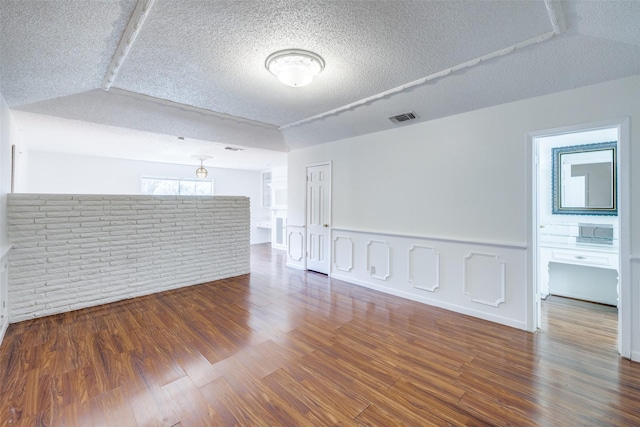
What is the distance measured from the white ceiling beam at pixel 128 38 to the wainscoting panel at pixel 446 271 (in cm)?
372

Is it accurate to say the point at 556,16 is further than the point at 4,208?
No

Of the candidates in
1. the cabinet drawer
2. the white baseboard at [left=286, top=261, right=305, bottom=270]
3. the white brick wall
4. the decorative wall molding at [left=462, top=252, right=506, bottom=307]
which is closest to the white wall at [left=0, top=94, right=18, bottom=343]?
the white brick wall

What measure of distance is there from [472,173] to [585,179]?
1968 mm

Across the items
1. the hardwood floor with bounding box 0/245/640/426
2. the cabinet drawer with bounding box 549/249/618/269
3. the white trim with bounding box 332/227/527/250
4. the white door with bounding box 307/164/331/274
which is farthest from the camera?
the white door with bounding box 307/164/331/274

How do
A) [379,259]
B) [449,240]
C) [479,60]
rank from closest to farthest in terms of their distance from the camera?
[479,60] → [449,240] → [379,259]

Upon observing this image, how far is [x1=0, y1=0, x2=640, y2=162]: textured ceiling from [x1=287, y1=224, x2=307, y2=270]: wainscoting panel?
275 centimetres

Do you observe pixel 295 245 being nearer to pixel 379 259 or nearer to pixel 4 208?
pixel 379 259

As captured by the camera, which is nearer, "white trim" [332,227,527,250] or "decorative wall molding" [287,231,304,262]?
"white trim" [332,227,527,250]

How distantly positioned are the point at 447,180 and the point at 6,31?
4.39m

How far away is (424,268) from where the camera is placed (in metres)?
3.82

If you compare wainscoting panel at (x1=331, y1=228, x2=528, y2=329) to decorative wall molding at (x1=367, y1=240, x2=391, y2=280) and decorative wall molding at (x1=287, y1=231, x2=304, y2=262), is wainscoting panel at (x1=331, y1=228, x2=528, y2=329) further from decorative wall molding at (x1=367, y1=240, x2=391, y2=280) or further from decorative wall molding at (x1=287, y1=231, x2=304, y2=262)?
decorative wall molding at (x1=287, y1=231, x2=304, y2=262)

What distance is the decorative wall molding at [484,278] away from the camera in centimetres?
316

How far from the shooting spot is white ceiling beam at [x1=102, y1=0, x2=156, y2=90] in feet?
6.12

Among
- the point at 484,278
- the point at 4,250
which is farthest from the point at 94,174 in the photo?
the point at 484,278
